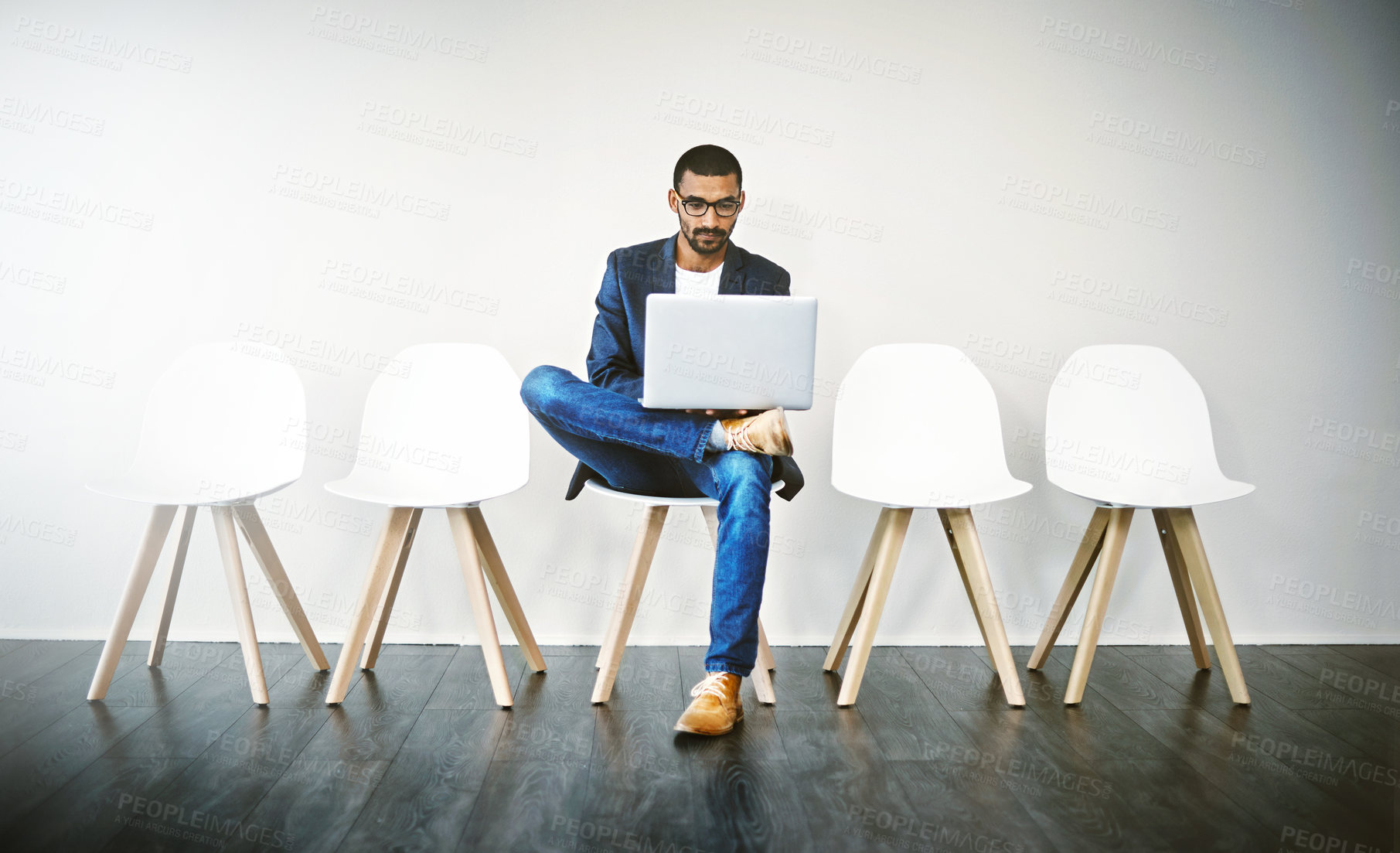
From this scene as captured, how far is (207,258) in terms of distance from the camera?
2.66 metres

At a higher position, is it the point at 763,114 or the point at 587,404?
the point at 763,114

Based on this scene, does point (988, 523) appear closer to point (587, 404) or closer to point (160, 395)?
point (587, 404)

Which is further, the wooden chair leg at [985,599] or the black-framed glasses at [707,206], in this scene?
the black-framed glasses at [707,206]

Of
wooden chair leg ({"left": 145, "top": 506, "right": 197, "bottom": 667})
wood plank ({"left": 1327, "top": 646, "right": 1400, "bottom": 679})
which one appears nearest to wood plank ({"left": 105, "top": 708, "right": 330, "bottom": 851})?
wooden chair leg ({"left": 145, "top": 506, "right": 197, "bottom": 667})

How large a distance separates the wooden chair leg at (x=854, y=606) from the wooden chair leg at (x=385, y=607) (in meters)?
1.16

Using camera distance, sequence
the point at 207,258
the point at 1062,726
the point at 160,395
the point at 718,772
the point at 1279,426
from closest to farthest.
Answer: the point at 718,772 → the point at 1062,726 → the point at 160,395 → the point at 207,258 → the point at 1279,426

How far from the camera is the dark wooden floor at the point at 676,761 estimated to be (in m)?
1.52

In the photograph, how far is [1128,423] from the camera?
258cm

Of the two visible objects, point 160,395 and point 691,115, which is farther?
point 691,115

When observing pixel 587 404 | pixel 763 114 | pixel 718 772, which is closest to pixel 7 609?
pixel 587 404

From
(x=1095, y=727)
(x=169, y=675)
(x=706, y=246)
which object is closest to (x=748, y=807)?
(x=1095, y=727)

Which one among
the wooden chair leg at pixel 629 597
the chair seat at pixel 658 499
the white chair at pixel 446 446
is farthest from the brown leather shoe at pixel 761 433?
the white chair at pixel 446 446

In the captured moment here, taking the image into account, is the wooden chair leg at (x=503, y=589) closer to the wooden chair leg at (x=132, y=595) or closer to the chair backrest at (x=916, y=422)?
the wooden chair leg at (x=132, y=595)

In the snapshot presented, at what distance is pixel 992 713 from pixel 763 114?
176 centimetres
